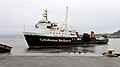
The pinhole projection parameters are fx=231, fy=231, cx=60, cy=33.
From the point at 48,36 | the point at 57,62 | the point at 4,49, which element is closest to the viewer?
the point at 57,62

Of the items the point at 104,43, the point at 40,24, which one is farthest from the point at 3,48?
the point at 104,43

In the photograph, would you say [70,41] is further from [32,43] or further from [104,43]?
[104,43]

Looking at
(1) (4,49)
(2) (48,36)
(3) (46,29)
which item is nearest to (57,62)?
(1) (4,49)

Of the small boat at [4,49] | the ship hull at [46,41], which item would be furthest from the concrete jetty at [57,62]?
the ship hull at [46,41]

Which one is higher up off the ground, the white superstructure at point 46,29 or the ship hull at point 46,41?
the white superstructure at point 46,29

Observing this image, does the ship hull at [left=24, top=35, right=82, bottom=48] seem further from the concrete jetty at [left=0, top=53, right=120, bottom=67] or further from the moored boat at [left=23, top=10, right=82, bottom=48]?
the concrete jetty at [left=0, top=53, right=120, bottom=67]

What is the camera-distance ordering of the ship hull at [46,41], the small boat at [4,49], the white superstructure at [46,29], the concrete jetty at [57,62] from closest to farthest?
the concrete jetty at [57,62] < the small boat at [4,49] < the ship hull at [46,41] < the white superstructure at [46,29]

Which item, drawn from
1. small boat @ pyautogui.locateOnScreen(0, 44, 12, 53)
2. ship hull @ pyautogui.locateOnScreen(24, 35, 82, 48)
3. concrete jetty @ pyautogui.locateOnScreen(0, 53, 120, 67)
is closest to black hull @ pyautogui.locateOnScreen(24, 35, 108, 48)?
ship hull @ pyautogui.locateOnScreen(24, 35, 82, 48)

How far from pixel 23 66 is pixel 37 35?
44826 mm

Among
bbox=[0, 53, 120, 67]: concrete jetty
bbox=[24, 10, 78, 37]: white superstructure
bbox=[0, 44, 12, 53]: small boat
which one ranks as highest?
bbox=[24, 10, 78, 37]: white superstructure

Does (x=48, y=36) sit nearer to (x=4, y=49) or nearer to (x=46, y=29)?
(x=46, y=29)

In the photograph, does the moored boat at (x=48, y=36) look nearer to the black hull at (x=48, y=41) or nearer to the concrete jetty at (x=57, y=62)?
the black hull at (x=48, y=41)

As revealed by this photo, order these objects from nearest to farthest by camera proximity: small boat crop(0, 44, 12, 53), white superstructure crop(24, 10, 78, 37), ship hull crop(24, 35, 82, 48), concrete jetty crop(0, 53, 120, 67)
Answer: concrete jetty crop(0, 53, 120, 67), small boat crop(0, 44, 12, 53), ship hull crop(24, 35, 82, 48), white superstructure crop(24, 10, 78, 37)

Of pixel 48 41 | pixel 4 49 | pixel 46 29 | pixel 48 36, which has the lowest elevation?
pixel 48 41
